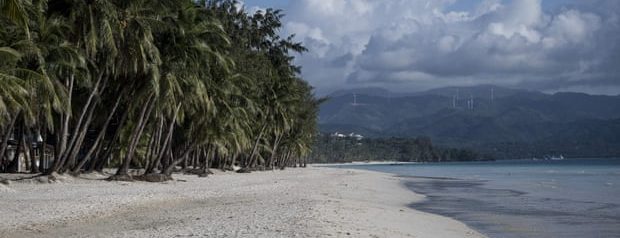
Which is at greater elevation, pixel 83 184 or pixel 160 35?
pixel 160 35

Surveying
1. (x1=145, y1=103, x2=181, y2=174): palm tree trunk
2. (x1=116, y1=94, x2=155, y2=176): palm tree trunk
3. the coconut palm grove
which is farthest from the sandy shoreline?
(x1=145, y1=103, x2=181, y2=174): palm tree trunk

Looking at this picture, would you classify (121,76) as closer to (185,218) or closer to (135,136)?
(135,136)

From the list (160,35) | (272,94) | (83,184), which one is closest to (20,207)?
(83,184)

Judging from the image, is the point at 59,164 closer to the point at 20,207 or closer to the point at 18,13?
the point at 20,207

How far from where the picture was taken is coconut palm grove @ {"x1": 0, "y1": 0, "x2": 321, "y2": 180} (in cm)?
2252

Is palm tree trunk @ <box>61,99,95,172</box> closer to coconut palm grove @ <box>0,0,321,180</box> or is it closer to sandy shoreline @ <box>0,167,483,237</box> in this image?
coconut palm grove @ <box>0,0,321,180</box>

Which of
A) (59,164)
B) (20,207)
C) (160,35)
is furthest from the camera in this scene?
(160,35)

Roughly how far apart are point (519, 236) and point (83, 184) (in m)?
17.2

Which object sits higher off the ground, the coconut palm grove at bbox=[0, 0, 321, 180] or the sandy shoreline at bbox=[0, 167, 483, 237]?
the coconut palm grove at bbox=[0, 0, 321, 180]

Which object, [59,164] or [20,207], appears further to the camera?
[59,164]

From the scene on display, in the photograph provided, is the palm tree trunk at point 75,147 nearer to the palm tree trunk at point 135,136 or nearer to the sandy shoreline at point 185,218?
the palm tree trunk at point 135,136

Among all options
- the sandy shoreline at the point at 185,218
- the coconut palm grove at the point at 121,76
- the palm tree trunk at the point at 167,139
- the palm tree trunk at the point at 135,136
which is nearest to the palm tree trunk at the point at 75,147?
the coconut palm grove at the point at 121,76

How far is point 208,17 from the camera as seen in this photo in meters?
34.2

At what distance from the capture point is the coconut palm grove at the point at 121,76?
886 inches
